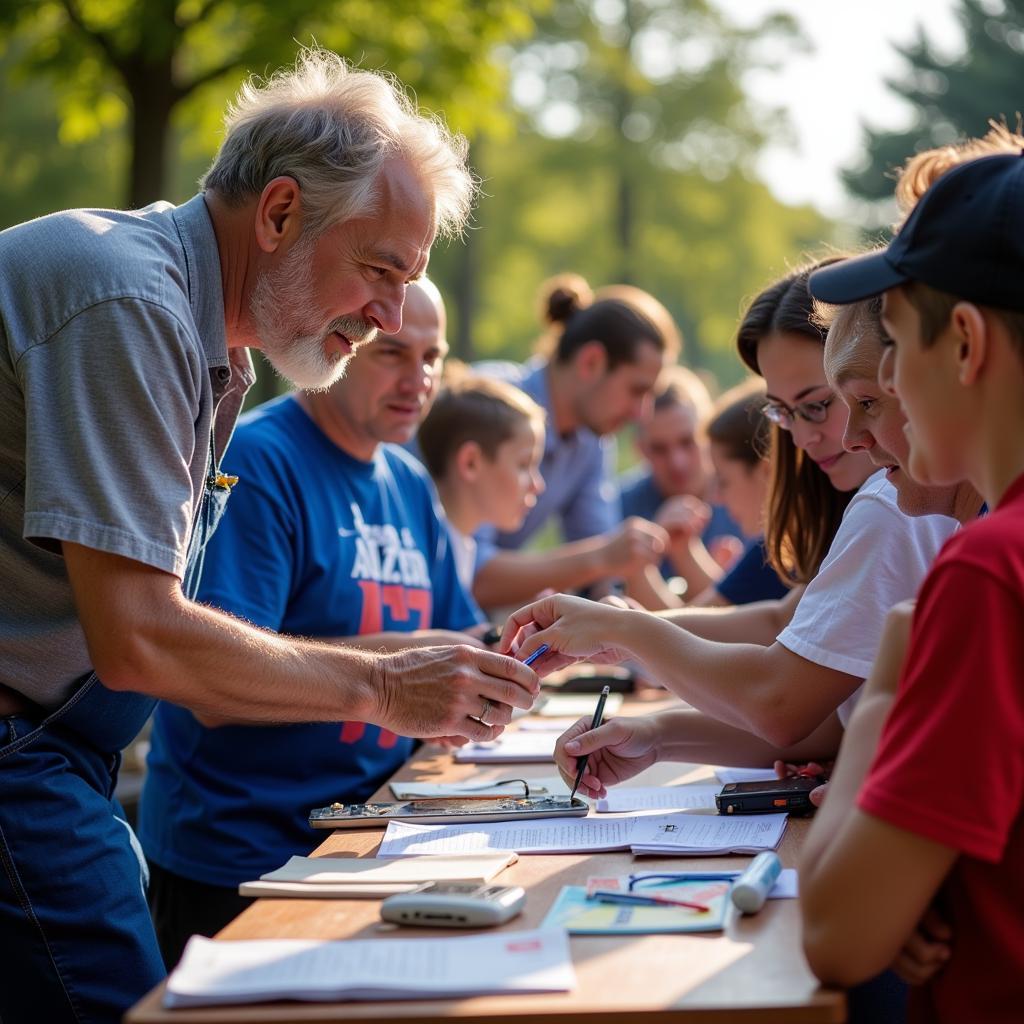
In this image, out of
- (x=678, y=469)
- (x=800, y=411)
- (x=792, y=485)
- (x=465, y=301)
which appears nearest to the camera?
(x=800, y=411)

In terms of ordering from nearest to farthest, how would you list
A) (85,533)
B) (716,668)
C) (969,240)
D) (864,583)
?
(969,240), (85,533), (864,583), (716,668)

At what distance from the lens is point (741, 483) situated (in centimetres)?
486

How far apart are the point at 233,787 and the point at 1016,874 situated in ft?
6.36

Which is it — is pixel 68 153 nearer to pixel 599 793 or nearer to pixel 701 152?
pixel 701 152

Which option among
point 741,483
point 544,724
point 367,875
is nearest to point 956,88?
point 741,483

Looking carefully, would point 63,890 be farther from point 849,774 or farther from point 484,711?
point 849,774

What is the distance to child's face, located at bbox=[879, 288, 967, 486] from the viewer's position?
5.18ft

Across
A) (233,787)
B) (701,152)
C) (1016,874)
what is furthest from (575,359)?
(701,152)

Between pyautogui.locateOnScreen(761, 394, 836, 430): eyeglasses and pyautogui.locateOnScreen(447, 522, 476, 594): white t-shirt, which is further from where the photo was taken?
pyautogui.locateOnScreen(447, 522, 476, 594): white t-shirt

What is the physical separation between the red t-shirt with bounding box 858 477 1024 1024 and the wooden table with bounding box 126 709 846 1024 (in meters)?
0.19

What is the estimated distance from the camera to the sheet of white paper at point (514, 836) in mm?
2227

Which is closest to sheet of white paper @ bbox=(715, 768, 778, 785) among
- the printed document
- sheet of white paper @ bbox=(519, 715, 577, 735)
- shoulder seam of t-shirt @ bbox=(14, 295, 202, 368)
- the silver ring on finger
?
the printed document

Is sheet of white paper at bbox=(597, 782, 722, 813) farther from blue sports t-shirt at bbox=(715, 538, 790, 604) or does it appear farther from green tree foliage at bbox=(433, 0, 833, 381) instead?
green tree foliage at bbox=(433, 0, 833, 381)

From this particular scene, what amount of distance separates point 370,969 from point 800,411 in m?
1.65
